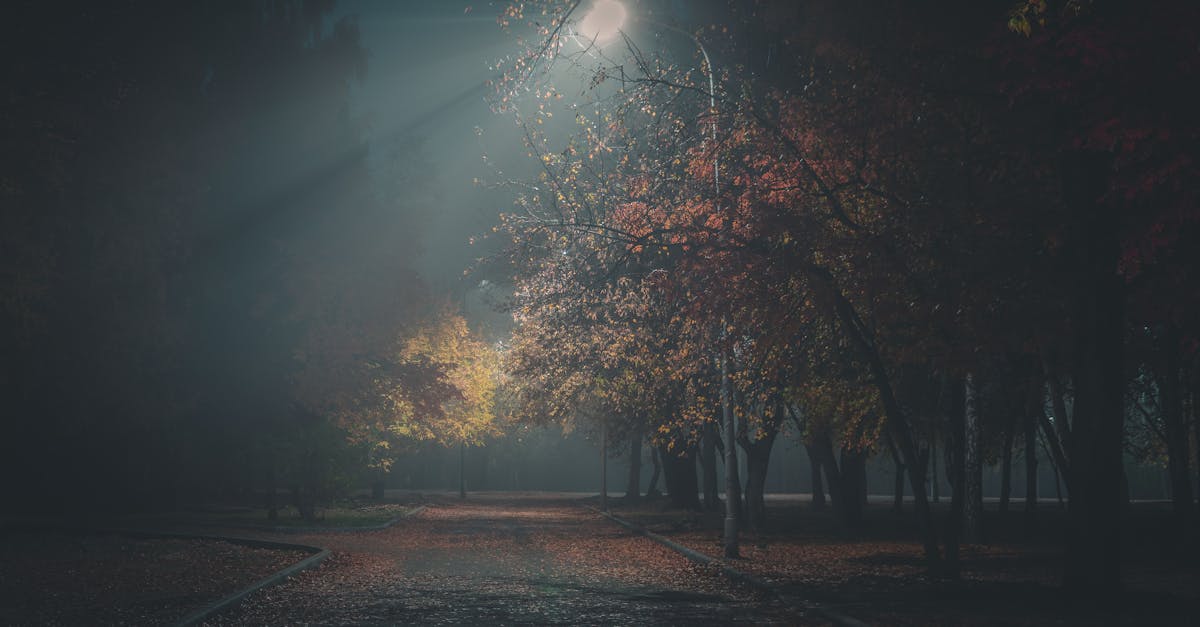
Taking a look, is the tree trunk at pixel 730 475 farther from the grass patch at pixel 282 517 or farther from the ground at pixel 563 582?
the grass patch at pixel 282 517

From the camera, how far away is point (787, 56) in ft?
58.5

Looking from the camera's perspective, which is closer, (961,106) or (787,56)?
(961,106)

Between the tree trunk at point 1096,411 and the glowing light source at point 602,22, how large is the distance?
6.48 metres

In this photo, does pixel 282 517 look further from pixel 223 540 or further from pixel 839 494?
pixel 839 494

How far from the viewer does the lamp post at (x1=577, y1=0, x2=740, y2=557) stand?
14.3 m

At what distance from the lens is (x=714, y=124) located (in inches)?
692

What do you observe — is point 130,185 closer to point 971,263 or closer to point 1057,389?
point 971,263

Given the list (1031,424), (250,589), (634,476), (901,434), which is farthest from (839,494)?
(634,476)

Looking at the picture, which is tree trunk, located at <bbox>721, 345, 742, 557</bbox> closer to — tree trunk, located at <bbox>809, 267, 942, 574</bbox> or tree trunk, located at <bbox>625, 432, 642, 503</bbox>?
tree trunk, located at <bbox>809, 267, 942, 574</bbox>

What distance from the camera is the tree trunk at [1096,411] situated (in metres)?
12.1

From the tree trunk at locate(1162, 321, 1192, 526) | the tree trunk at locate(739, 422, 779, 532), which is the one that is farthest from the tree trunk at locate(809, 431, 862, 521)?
the tree trunk at locate(1162, 321, 1192, 526)

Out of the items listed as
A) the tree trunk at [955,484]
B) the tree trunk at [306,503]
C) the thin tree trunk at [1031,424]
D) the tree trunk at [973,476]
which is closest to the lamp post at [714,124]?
the tree trunk at [955,484]

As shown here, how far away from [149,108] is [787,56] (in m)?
14.9

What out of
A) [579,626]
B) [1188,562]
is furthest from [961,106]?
[1188,562]
